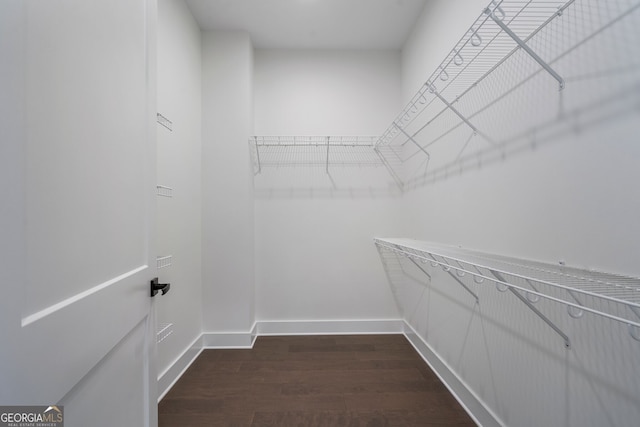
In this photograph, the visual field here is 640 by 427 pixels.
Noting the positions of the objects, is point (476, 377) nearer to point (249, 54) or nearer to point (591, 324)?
point (591, 324)

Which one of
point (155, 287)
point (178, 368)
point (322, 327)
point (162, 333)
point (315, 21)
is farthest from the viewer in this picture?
point (322, 327)

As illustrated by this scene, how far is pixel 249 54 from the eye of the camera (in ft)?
8.23

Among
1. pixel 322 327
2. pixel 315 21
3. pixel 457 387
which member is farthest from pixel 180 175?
pixel 457 387

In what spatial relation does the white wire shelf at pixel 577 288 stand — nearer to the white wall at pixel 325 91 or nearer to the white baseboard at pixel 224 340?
the white wall at pixel 325 91

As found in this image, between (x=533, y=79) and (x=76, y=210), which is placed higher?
(x=533, y=79)

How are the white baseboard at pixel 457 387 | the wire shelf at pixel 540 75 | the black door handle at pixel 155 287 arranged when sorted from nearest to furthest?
the wire shelf at pixel 540 75 < the black door handle at pixel 155 287 < the white baseboard at pixel 457 387

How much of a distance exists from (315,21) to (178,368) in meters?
2.94

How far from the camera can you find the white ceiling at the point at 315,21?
2.16 meters

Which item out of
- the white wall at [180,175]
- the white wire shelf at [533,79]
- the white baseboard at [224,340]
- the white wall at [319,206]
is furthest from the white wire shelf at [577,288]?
the white baseboard at [224,340]

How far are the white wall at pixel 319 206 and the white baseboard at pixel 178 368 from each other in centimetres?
59

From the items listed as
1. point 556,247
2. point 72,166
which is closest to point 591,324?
point 556,247

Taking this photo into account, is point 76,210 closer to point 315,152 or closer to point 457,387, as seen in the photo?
point 457,387

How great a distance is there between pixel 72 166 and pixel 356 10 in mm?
2381

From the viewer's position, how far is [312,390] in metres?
1.82
